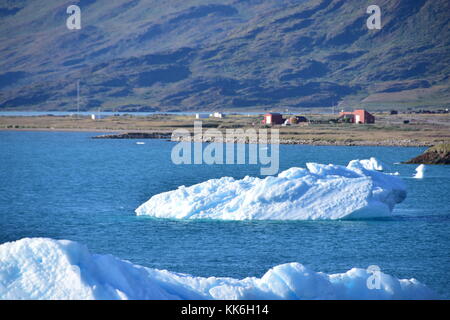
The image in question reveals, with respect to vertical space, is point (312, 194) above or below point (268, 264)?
above

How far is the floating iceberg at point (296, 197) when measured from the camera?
3475 cm

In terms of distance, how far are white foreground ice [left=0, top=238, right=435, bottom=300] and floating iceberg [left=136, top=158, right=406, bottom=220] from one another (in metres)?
13.8

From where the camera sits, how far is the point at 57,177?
221 feet

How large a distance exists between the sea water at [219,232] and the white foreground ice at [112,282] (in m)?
6.68

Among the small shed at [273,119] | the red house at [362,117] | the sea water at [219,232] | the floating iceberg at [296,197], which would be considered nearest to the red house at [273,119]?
the small shed at [273,119]

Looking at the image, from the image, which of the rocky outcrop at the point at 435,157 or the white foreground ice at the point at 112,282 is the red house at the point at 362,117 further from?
the white foreground ice at the point at 112,282

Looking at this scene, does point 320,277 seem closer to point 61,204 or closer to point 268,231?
point 268,231

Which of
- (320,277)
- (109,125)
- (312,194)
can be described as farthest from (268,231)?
(109,125)

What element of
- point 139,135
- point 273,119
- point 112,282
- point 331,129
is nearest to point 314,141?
point 331,129

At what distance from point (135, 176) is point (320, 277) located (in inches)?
1863

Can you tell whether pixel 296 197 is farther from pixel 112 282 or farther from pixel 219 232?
pixel 112 282

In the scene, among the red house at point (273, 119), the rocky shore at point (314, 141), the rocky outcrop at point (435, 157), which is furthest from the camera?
the red house at point (273, 119)

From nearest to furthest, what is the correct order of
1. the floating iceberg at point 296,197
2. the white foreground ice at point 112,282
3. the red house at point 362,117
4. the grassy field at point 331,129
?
the white foreground ice at point 112,282
the floating iceberg at point 296,197
the grassy field at point 331,129
the red house at point 362,117

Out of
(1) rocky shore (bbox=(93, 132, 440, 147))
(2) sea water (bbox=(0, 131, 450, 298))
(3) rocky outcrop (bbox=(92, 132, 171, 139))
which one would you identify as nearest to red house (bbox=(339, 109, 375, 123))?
(1) rocky shore (bbox=(93, 132, 440, 147))
